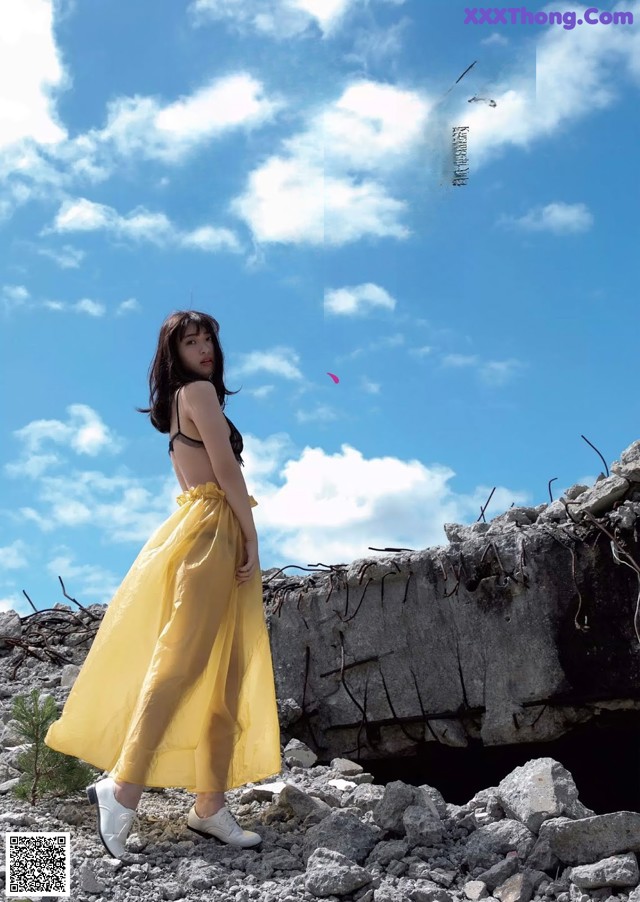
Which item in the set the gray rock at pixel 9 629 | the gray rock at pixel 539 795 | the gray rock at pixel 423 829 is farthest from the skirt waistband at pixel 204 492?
the gray rock at pixel 9 629

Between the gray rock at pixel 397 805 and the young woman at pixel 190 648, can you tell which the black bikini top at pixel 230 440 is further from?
the gray rock at pixel 397 805

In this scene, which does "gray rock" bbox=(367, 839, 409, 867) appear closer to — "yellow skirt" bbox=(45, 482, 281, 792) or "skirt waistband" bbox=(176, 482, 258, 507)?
"yellow skirt" bbox=(45, 482, 281, 792)

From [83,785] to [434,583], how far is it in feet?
6.82

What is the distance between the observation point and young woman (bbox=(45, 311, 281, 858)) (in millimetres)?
3469

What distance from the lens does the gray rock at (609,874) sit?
3020mm

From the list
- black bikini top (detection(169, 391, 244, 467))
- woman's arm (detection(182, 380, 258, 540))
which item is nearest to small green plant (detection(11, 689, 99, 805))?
woman's arm (detection(182, 380, 258, 540))

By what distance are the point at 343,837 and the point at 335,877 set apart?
338mm

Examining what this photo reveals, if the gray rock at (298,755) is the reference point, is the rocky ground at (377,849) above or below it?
below

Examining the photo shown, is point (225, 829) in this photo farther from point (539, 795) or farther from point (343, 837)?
point (539, 795)

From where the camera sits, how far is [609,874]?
303 cm

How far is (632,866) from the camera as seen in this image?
3047 millimetres

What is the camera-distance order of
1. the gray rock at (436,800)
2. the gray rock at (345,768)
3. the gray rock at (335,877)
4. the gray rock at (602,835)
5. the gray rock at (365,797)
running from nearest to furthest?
the gray rock at (335,877)
the gray rock at (602,835)
the gray rock at (436,800)
the gray rock at (365,797)
the gray rock at (345,768)

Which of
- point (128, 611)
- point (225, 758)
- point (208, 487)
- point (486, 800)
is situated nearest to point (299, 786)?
point (225, 758)

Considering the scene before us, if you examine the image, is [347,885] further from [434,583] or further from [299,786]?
[434,583]
